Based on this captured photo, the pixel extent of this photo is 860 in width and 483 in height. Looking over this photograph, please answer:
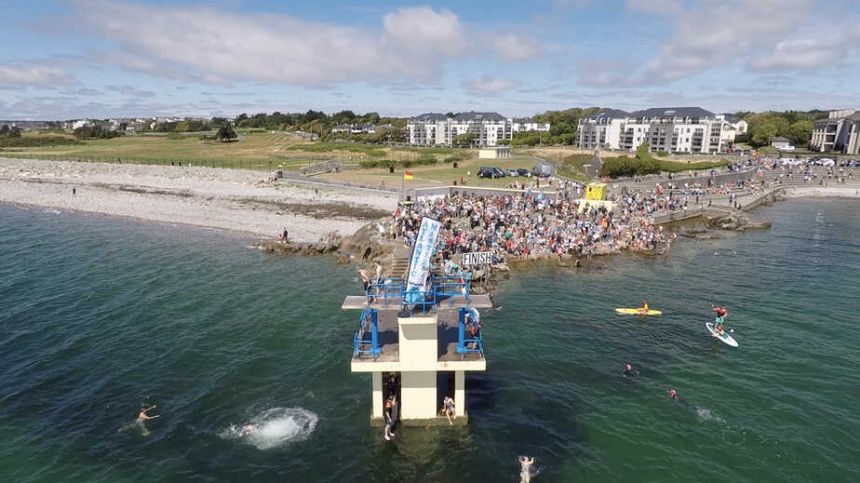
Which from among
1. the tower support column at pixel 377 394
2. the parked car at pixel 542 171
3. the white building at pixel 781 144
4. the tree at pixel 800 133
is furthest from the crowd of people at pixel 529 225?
the tree at pixel 800 133

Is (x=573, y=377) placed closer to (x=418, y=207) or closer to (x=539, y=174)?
(x=418, y=207)

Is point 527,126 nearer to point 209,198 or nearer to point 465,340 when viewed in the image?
point 209,198

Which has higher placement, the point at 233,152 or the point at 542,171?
the point at 233,152

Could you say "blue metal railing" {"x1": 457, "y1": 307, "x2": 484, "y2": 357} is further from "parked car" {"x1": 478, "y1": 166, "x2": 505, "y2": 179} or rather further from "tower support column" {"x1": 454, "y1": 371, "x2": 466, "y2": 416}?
"parked car" {"x1": 478, "y1": 166, "x2": 505, "y2": 179}

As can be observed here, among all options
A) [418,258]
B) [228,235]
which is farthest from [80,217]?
[418,258]

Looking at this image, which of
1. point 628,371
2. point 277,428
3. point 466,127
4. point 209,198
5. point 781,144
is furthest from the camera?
point 466,127

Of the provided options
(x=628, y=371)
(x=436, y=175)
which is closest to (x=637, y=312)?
(x=628, y=371)
